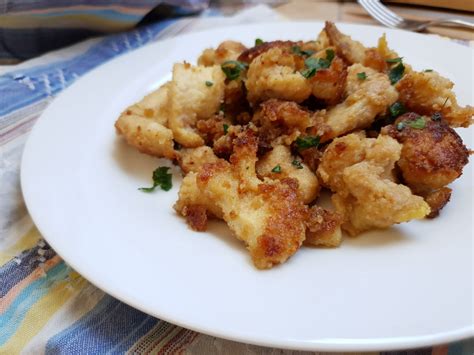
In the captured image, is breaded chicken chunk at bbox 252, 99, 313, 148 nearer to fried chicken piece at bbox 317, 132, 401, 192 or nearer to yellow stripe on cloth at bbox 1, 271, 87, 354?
fried chicken piece at bbox 317, 132, 401, 192

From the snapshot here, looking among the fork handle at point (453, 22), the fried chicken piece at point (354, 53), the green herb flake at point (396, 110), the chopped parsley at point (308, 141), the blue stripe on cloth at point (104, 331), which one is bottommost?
the blue stripe on cloth at point (104, 331)

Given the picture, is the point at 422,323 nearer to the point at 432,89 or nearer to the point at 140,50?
the point at 432,89

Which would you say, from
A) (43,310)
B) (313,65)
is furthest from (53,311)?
(313,65)

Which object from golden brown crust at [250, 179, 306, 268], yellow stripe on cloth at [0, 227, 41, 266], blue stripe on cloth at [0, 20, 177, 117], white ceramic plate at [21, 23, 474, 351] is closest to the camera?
white ceramic plate at [21, 23, 474, 351]

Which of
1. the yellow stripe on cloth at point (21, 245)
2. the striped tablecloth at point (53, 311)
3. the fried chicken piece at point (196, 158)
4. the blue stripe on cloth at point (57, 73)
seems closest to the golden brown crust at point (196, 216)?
the fried chicken piece at point (196, 158)

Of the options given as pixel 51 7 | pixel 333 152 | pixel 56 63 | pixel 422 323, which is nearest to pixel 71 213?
pixel 333 152

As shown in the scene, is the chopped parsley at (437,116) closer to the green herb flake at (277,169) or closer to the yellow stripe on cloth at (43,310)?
the green herb flake at (277,169)

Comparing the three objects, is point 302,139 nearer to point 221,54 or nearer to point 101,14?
point 221,54

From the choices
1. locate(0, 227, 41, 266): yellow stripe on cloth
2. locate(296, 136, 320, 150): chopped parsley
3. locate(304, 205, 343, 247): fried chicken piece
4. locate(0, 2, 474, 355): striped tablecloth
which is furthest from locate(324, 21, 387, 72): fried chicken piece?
locate(0, 227, 41, 266): yellow stripe on cloth
